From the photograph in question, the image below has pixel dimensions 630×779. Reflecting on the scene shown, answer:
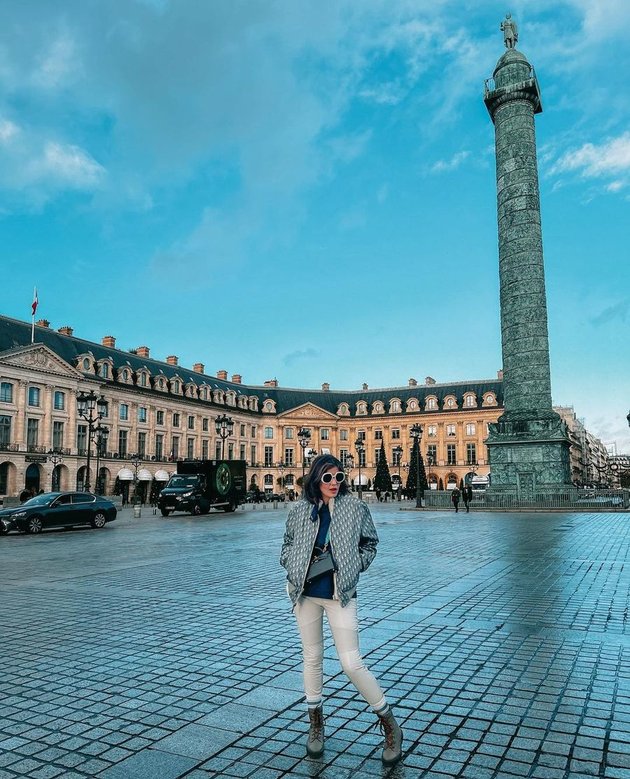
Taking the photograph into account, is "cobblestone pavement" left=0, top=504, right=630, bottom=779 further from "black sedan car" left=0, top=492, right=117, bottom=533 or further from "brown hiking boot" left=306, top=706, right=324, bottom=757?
"black sedan car" left=0, top=492, right=117, bottom=533

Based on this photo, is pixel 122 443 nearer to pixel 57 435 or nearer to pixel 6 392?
pixel 57 435

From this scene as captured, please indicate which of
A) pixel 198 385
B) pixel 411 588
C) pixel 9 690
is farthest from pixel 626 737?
pixel 198 385

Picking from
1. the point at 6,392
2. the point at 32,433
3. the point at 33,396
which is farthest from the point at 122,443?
the point at 6,392

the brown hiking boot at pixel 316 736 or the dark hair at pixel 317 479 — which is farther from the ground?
the dark hair at pixel 317 479

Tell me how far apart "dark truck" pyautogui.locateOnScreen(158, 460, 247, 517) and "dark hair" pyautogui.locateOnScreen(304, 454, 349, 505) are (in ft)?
109

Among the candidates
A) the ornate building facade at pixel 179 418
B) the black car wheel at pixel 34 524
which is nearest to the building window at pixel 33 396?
the ornate building facade at pixel 179 418

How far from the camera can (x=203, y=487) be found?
37594mm

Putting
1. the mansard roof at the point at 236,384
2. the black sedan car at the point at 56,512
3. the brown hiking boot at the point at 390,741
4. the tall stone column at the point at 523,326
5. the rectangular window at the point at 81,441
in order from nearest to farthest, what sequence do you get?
the brown hiking boot at the point at 390,741
the black sedan car at the point at 56,512
the tall stone column at the point at 523,326
the mansard roof at the point at 236,384
the rectangular window at the point at 81,441

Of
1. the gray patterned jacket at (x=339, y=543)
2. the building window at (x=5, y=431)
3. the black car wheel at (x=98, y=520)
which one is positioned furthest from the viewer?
the building window at (x=5, y=431)

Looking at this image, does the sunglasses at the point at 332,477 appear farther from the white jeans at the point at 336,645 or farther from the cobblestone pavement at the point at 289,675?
the cobblestone pavement at the point at 289,675

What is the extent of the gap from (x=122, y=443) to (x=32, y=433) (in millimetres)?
12259

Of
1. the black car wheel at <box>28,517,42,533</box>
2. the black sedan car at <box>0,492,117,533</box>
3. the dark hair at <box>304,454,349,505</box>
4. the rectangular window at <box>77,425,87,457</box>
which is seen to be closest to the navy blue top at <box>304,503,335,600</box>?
the dark hair at <box>304,454,349,505</box>

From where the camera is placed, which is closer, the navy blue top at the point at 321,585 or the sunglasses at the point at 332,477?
the navy blue top at the point at 321,585

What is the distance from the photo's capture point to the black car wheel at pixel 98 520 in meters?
25.3
